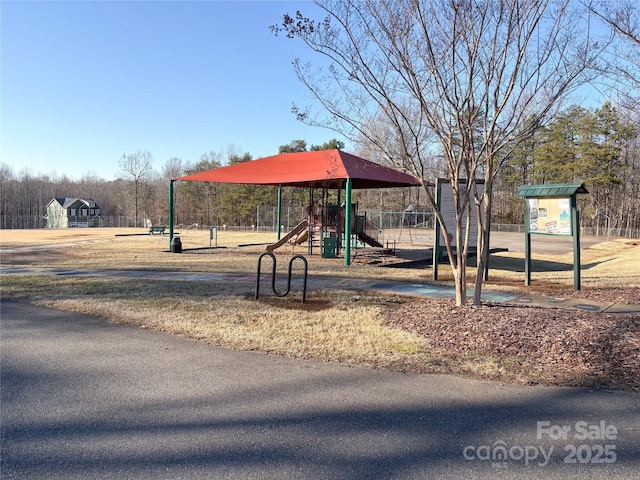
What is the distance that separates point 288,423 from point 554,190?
31.4 ft

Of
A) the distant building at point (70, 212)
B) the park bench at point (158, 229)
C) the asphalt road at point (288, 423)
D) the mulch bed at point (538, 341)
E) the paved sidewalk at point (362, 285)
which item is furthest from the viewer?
the distant building at point (70, 212)

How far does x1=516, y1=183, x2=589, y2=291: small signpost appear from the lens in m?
10.3

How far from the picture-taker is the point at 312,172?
1723 centimetres

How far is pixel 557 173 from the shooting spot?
54250mm

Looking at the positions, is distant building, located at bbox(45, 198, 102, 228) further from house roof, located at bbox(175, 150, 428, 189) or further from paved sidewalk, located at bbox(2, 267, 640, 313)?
paved sidewalk, located at bbox(2, 267, 640, 313)

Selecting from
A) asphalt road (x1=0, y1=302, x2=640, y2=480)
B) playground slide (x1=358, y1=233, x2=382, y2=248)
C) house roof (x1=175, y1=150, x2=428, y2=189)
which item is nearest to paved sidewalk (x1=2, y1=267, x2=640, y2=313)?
asphalt road (x1=0, y1=302, x2=640, y2=480)

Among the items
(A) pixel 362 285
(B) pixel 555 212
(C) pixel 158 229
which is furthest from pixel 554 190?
(C) pixel 158 229

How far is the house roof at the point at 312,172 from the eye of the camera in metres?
16.0

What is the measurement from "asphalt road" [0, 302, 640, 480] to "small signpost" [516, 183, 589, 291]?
22.3ft

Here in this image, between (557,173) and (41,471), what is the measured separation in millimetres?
59966

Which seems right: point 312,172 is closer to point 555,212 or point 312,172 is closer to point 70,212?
point 555,212

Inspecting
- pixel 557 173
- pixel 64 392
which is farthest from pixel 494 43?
pixel 557 173

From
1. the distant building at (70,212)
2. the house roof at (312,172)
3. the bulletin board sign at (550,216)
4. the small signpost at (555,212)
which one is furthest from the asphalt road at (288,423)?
the distant building at (70,212)

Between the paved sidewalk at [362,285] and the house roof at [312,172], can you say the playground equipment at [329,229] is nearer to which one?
the house roof at [312,172]
